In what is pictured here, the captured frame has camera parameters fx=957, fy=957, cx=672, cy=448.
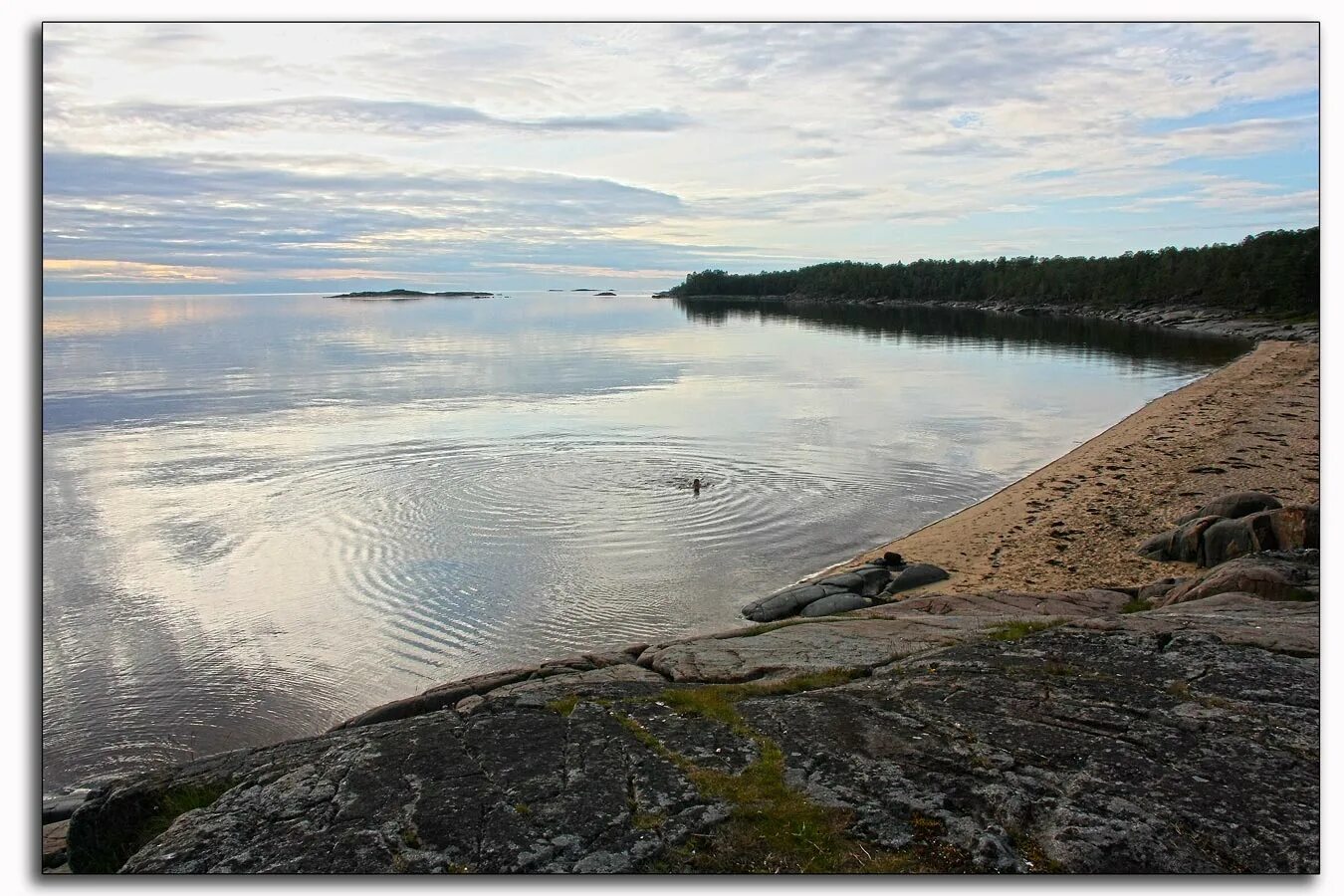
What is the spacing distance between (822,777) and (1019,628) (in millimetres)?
4534

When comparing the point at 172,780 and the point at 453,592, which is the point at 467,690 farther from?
the point at 453,592

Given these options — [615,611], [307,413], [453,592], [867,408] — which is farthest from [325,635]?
[867,408]

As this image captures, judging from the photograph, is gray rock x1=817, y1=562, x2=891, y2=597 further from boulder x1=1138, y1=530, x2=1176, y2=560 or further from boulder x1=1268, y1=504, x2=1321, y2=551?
boulder x1=1268, y1=504, x2=1321, y2=551

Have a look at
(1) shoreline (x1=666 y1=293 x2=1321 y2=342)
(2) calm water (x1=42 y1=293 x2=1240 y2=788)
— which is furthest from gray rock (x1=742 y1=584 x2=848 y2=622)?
(1) shoreline (x1=666 y1=293 x2=1321 y2=342)

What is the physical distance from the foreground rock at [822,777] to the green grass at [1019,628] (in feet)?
1.37

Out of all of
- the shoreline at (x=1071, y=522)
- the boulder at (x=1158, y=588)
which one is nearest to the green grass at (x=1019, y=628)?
the shoreline at (x=1071, y=522)

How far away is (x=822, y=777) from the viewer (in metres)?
6.68

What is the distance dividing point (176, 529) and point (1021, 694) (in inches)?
737

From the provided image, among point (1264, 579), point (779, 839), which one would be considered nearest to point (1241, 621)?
point (1264, 579)

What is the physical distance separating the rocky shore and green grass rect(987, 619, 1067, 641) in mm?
61

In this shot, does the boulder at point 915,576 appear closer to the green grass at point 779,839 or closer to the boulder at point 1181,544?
the boulder at point 1181,544

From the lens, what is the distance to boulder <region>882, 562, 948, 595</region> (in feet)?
55.0

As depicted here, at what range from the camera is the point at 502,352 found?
71062 millimetres

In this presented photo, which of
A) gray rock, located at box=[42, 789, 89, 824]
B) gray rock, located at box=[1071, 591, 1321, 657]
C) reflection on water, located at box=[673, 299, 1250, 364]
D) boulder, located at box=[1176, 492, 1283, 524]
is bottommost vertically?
gray rock, located at box=[42, 789, 89, 824]
